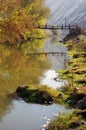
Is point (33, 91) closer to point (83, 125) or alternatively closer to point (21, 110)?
point (21, 110)

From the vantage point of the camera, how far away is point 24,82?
4222 centimetres

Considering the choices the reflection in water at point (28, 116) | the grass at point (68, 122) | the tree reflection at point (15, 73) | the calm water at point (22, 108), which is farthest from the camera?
the tree reflection at point (15, 73)

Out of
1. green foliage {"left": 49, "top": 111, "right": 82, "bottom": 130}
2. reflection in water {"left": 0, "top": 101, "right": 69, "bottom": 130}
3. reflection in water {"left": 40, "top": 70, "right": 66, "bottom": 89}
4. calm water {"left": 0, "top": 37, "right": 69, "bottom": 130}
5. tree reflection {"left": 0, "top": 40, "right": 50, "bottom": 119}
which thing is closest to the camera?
green foliage {"left": 49, "top": 111, "right": 82, "bottom": 130}

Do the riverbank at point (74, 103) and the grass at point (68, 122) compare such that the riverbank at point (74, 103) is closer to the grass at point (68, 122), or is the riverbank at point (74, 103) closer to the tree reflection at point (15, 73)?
the grass at point (68, 122)

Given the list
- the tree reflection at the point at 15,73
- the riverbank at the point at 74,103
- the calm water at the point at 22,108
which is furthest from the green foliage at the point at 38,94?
the tree reflection at the point at 15,73

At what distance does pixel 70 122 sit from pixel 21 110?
6630 millimetres

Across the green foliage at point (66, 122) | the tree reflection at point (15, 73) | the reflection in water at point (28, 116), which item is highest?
the green foliage at point (66, 122)

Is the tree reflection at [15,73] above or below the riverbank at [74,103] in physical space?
below

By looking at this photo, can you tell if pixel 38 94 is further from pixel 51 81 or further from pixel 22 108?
pixel 51 81

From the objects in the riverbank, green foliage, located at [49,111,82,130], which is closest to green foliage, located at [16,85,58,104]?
the riverbank

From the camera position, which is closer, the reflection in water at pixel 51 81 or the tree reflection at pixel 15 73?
the tree reflection at pixel 15 73

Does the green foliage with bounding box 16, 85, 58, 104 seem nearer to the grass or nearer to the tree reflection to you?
the tree reflection

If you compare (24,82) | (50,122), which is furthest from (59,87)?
(50,122)

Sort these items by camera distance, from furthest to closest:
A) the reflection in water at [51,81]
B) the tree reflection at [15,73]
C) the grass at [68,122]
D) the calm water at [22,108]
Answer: the reflection in water at [51,81], the tree reflection at [15,73], the calm water at [22,108], the grass at [68,122]
